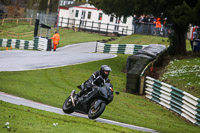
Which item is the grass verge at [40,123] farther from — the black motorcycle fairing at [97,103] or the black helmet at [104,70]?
the black helmet at [104,70]

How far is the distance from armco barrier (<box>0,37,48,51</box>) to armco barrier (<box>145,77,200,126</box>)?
65.2ft

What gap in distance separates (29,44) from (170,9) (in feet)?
58.1

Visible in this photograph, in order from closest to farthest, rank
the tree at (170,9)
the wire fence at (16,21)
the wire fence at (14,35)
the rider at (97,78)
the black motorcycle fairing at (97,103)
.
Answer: the black motorcycle fairing at (97,103), the rider at (97,78), the tree at (170,9), the wire fence at (14,35), the wire fence at (16,21)

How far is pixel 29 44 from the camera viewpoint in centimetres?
4066

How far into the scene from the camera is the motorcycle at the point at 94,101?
11688 mm

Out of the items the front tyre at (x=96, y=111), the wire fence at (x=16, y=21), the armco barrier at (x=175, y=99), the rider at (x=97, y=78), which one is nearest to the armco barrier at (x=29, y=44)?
the armco barrier at (x=175, y=99)

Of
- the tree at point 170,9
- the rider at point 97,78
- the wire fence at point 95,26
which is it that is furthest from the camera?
the wire fence at point 95,26

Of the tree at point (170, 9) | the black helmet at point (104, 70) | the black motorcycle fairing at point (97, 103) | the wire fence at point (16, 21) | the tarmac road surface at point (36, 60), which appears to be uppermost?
the tree at point (170, 9)

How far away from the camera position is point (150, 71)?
79.8 ft

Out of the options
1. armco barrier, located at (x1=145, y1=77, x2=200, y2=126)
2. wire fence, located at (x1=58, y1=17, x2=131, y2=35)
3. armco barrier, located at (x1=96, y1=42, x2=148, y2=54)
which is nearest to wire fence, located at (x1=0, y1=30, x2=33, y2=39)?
wire fence, located at (x1=58, y1=17, x2=131, y2=35)

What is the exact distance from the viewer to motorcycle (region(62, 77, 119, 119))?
460 inches

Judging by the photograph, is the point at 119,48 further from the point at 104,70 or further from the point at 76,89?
the point at 104,70

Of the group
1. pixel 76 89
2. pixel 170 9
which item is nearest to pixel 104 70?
pixel 76 89

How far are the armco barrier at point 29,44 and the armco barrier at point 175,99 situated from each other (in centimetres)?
1988
